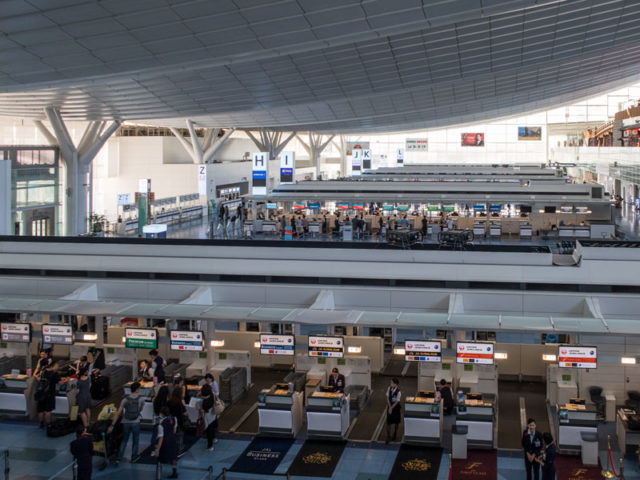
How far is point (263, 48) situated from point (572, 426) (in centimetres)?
1693

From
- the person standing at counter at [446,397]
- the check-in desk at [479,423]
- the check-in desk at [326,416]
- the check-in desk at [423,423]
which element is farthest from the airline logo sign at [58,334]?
the check-in desk at [479,423]

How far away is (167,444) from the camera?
37.4ft

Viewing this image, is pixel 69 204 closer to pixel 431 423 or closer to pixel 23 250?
pixel 23 250

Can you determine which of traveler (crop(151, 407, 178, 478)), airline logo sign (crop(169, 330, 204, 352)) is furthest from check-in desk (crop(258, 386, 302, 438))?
airline logo sign (crop(169, 330, 204, 352))

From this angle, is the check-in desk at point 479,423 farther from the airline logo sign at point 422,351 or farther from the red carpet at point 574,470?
the airline logo sign at point 422,351

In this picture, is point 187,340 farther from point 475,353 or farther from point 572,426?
point 572,426

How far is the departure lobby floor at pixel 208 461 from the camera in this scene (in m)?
11.4

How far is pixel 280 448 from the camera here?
12766 millimetres

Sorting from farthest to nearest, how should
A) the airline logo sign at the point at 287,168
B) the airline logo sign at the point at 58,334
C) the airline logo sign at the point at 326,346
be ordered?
the airline logo sign at the point at 287,168 → the airline logo sign at the point at 58,334 → the airline logo sign at the point at 326,346

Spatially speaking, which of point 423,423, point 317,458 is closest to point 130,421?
point 317,458

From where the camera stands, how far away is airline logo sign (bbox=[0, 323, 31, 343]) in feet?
53.7

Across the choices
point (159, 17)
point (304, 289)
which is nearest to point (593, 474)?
point (304, 289)

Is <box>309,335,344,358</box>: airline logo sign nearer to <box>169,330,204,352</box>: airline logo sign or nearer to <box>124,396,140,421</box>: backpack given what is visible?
<box>169,330,204,352</box>: airline logo sign

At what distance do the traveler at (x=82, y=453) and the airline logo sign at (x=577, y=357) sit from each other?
860cm
